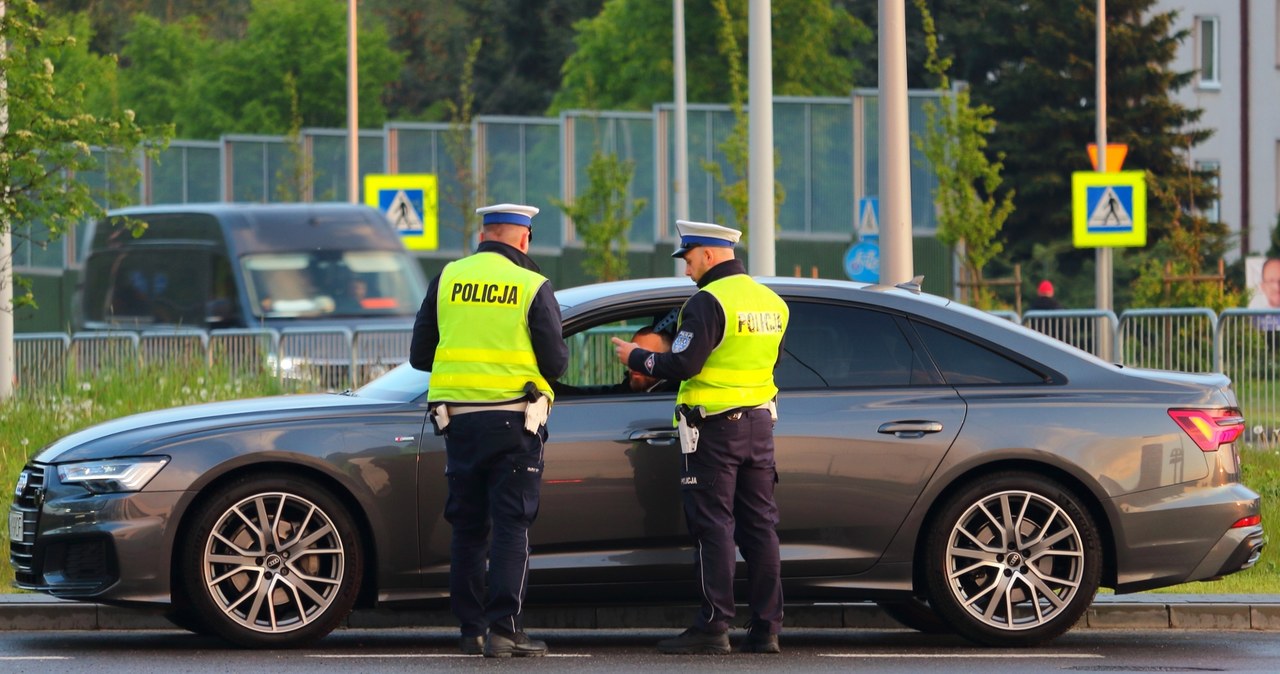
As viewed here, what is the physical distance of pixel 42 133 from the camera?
554 inches

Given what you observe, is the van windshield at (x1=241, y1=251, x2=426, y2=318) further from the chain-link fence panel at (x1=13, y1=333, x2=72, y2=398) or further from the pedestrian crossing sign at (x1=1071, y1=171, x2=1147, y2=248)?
the pedestrian crossing sign at (x1=1071, y1=171, x2=1147, y2=248)

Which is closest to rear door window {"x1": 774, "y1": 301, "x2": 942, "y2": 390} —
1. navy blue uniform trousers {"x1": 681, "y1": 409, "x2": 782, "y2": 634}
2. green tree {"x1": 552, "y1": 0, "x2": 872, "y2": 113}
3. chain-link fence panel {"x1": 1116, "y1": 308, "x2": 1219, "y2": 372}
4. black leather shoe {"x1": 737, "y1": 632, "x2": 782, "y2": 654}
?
navy blue uniform trousers {"x1": 681, "y1": 409, "x2": 782, "y2": 634}

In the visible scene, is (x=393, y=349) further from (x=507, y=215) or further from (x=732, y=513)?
(x=732, y=513)

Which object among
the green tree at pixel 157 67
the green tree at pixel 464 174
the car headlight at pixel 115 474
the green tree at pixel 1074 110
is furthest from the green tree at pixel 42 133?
the green tree at pixel 157 67

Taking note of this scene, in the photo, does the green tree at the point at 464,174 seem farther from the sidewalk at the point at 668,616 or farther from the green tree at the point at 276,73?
the sidewalk at the point at 668,616

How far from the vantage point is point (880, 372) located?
8852mm

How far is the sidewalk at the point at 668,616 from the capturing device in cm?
960

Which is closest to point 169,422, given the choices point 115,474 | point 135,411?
point 115,474

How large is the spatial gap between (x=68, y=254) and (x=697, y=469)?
36.4m

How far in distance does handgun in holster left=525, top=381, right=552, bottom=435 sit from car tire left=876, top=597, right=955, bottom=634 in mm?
2141

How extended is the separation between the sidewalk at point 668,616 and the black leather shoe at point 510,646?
1.06 m

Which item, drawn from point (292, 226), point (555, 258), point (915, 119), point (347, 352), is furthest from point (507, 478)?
point (555, 258)

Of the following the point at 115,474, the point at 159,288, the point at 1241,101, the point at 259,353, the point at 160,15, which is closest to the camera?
the point at 115,474

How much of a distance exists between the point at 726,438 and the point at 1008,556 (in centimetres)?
129
